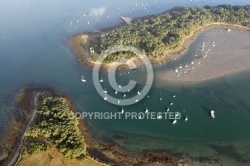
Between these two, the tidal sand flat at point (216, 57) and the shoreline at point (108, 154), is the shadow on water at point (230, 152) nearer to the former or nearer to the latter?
the shoreline at point (108, 154)

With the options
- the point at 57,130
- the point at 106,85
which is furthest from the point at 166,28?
the point at 57,130

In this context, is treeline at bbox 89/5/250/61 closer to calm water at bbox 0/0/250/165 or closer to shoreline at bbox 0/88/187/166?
calm water at bbox 0/0/250/165

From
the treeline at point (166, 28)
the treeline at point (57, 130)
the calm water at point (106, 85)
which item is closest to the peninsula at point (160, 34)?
the treeline at point (166, 28)

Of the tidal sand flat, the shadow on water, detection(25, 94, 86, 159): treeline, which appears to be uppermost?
the tidal sand flat

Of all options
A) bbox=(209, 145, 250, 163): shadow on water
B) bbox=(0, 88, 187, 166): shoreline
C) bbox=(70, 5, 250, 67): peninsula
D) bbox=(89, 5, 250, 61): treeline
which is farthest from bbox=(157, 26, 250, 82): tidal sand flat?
bbox=(0, 88, 187, 166): shoreline

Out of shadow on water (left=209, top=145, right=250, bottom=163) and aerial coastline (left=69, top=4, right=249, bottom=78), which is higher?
aerial coastline (left=69, top=4, right=249, bottom=78)

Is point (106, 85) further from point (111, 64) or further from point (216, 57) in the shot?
point (216, 57)
